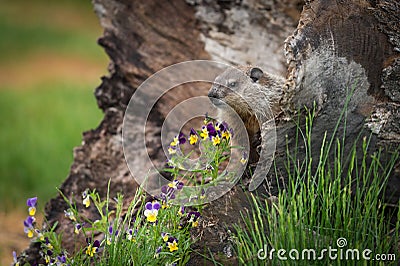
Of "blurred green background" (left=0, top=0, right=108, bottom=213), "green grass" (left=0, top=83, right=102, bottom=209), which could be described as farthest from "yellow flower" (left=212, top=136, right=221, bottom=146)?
"green grass" (left=0, top=83, right=102, bottom=209)

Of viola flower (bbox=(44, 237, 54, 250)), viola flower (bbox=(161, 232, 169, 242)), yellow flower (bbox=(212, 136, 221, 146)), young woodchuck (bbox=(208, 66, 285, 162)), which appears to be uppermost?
young woodchuck (bbox=(208, 66, 285, 162))

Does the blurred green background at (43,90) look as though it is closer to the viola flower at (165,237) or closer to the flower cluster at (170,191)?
the flower cluster at (170,191)

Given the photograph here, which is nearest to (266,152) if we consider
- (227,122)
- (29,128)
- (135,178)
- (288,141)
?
(288,141)

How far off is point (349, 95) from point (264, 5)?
4.83ft

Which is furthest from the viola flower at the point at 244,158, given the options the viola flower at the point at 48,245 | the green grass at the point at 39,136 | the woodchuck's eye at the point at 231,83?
the green grass at the point at 39,136

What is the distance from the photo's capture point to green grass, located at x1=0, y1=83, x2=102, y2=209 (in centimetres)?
527

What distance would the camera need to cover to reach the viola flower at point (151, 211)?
2115mm

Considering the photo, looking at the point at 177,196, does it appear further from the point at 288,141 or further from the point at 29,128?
the point at 29,128

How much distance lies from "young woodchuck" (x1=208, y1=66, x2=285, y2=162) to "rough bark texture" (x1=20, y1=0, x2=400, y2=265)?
215 mm

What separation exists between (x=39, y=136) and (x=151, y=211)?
4.36m

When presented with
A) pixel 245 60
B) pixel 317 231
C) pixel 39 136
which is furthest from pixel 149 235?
pixel 39 136

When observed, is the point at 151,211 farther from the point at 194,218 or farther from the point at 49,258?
the point at 49,258

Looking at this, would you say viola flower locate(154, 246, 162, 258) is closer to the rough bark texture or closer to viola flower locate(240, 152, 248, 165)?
the rough bark texture

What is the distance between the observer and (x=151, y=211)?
214 centimetres
